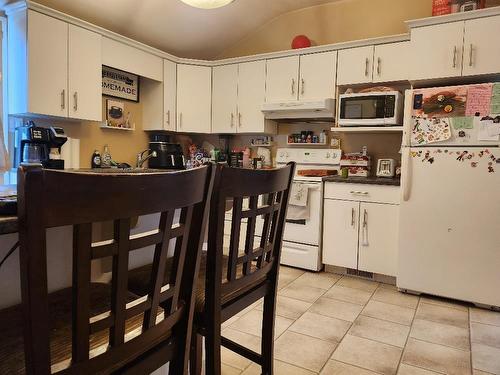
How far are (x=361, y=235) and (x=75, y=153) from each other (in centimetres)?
271

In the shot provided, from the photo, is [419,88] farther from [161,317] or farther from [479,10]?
[161,317]

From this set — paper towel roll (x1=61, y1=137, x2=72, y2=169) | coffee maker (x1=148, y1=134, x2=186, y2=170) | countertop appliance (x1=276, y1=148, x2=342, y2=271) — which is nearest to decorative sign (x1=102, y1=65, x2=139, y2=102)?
coffee maker (x1=148, y1=134, x2=186, y2=170)

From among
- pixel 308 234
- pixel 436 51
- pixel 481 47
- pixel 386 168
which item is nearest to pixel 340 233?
pixel 308 234

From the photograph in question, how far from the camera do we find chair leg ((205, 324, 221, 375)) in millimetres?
1146

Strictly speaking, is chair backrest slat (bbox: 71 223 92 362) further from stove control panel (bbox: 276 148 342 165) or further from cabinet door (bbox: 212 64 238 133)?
cabinet door (bbox: 212 64 238 133)

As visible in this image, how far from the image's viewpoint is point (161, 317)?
92 centimetres

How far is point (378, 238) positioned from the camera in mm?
3150

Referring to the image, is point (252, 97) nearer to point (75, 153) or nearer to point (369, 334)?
point (75, 153)

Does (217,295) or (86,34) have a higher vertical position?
(86,34)

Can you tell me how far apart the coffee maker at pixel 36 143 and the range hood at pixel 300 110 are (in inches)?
78.2

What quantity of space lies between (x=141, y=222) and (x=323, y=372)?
1175 mm

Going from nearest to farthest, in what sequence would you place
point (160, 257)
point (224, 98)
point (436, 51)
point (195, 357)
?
point (160, 257) < point (195, 357) < point (436, 51) < point (224, 98)

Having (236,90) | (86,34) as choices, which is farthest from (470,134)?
(86,34)

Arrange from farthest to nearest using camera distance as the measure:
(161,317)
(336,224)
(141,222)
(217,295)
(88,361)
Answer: (336,224), (141,222), (217,295), (161,317), (88,361)
